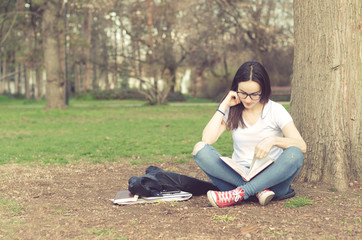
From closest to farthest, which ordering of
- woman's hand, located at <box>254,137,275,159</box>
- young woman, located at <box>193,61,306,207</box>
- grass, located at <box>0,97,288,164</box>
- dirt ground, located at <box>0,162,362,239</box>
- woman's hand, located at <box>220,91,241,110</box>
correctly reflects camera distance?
dirt ground, located at <box>0,162,362,239</box> → woman's hand, located at <box>254,137,275,159</box> → young woman, located at <box>193,61,306,207</box> → woman's hand, located at <box>220,91,241,110</box> → grass, located at <box>0,97,288,164</box>

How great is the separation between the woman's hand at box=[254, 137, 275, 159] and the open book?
0.31 feet

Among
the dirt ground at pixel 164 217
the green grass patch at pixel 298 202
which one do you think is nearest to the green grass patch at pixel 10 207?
the dirt ground at pixel 164 217

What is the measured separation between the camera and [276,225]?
3576 mm

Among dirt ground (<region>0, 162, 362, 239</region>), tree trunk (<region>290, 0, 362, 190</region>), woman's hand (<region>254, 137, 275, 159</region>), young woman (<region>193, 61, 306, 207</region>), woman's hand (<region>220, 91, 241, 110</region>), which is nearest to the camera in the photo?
dirt ground (<region>0, 162, 362, 239</region>)

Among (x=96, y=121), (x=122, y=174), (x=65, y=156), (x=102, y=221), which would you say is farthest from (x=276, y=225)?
(x=96, y=121)

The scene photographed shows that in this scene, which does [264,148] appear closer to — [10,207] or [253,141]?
[253,141]

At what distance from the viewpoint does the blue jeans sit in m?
4.07

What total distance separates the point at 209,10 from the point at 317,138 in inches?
888

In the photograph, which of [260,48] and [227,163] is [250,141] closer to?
[227,163]

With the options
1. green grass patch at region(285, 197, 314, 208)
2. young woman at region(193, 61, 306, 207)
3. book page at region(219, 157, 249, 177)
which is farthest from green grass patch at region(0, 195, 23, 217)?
green grass patch at region(285, 197, 314, 208)

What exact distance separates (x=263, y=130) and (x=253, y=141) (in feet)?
0.47

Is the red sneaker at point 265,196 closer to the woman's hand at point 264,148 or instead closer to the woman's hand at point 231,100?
the woman's hand at point 264,148

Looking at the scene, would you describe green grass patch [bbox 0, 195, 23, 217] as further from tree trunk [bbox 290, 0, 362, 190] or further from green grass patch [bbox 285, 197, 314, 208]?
tree trunk [bbox 290, 0, 362, 190]

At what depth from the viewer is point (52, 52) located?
780 inches
